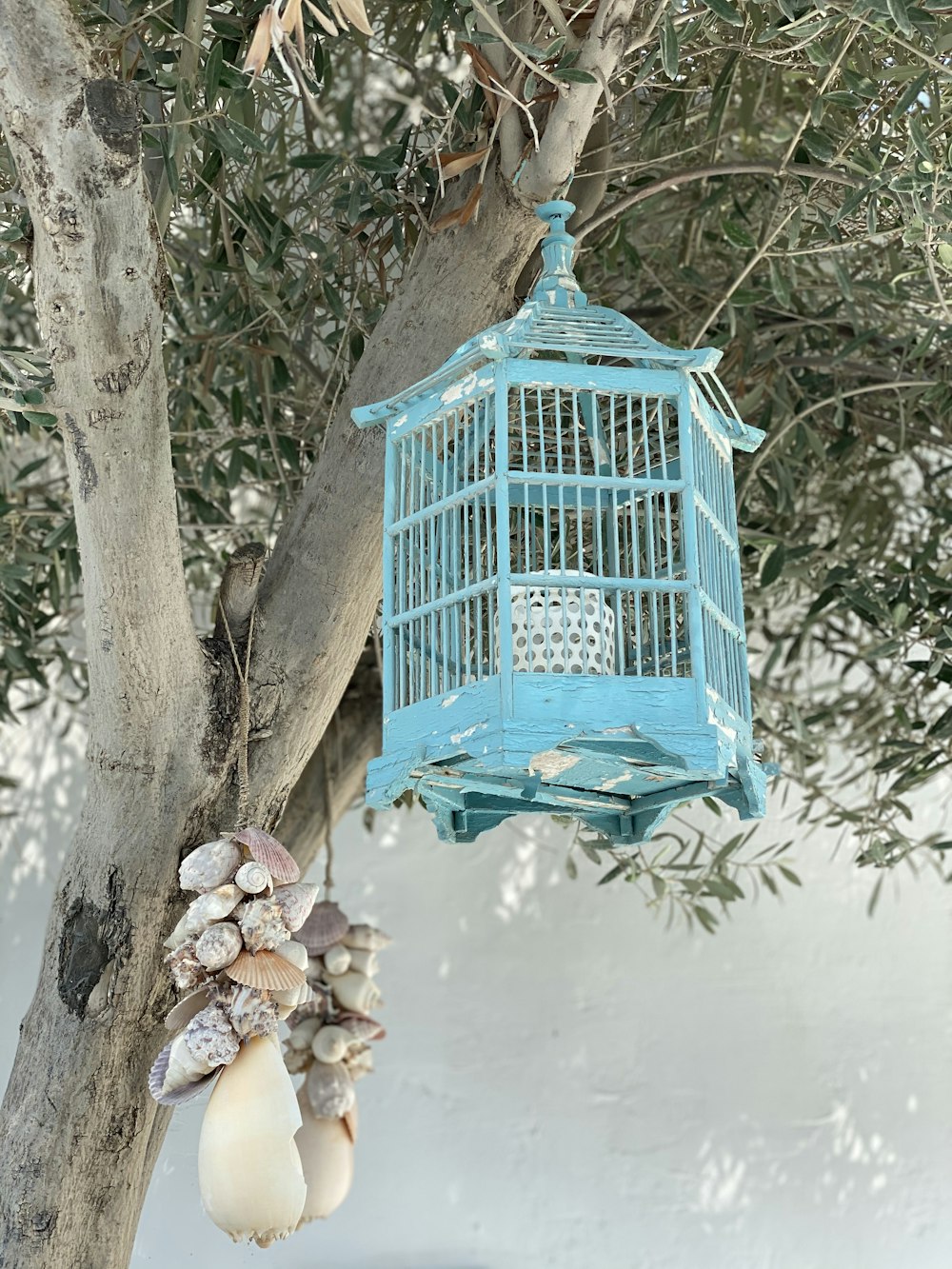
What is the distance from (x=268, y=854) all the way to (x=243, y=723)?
0.19 metres

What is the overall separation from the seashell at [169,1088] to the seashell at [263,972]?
3.9 inches

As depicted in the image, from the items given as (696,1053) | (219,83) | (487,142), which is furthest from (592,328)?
(696,1053)

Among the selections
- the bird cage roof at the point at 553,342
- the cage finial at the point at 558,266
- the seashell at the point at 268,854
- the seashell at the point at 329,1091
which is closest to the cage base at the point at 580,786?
the seashell at the point at 268,854

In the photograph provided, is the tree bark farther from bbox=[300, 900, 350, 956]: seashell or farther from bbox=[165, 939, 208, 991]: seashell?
bbox=[300, 900, 350, 956]: seashell

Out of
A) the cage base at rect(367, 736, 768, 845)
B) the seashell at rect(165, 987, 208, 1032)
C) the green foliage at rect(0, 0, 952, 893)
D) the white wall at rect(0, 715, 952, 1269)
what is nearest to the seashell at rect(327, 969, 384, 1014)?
the green foliage at rect(0, 0, 952, 893)

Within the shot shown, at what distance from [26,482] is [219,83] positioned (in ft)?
4.95

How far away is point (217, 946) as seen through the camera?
1.45 m

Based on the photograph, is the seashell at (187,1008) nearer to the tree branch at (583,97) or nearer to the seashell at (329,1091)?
the seashell at (329,1091)

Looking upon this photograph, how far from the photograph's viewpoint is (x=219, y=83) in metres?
1.74

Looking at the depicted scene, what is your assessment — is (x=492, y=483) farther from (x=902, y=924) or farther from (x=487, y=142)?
(x=902, y=924)

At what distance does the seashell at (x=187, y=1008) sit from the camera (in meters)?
1.49

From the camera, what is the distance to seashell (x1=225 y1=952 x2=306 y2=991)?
146 cm

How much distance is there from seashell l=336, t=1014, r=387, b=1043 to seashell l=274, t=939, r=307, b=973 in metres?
0.74

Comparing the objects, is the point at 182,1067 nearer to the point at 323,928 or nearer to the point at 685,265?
the point at 323,928
